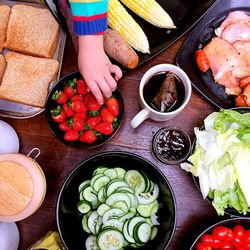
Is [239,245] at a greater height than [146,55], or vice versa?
[146,55]

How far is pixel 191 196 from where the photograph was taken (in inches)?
57.1

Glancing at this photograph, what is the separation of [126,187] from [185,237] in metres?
0.28

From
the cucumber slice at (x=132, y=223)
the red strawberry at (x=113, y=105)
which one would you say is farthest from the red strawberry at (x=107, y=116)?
the cucumber slice at (x=132, y=223)

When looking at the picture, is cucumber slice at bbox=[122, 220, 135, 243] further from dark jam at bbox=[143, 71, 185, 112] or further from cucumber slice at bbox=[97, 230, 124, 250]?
dark jam at bbox=[143, 71, 185, 112]

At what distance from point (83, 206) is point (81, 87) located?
0.42m

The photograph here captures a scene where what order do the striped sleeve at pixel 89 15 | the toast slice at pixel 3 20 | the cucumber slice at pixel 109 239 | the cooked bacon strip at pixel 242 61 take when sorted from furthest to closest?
1. the toast slice at pixel 3 20
2. the cooked bacon strip at pixel 242 61
3. the cucumber slice at pixel 109 239
4. the striped sleeve at pixel 89 15

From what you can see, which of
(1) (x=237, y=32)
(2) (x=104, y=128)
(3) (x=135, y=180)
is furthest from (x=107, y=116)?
(1) (x=237, y=32)

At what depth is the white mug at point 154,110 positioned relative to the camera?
136cm

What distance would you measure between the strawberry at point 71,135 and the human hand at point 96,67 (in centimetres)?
16

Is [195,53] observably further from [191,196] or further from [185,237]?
[185,237]

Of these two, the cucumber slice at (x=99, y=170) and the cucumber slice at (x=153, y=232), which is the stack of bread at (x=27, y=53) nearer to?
the cucumber slice at (x=99, y=170)

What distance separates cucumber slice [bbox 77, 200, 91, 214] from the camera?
141cm

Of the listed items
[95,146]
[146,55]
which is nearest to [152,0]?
[146,55]

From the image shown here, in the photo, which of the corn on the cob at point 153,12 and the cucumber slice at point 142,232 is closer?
the cucumber slice at point 142,232
